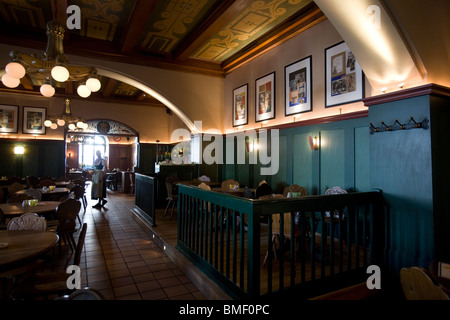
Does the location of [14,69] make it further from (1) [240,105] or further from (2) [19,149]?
(2) [19,149]

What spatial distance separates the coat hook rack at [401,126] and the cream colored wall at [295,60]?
128cm

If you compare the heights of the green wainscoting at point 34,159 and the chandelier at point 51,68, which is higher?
the chandelier at point 51,68

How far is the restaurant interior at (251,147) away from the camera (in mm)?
2809

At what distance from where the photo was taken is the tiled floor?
9.91 feet

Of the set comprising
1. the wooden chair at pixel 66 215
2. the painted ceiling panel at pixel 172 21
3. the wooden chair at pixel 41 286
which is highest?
the painted ceiling panel at pixel 172 21

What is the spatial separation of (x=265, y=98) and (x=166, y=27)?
2.94 meters

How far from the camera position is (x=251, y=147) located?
24.6 feet

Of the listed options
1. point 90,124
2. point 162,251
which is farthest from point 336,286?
point 90,124

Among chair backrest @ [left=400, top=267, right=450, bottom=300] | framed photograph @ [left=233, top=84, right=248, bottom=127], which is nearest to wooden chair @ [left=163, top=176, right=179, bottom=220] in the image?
framed photograph @ [left=233, top=84, right=248, bottom=127]

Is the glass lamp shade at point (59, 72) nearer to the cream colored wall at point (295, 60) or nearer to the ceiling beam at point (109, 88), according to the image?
the cream colored wall at point (295, 60)

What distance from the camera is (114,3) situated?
5.17 meters

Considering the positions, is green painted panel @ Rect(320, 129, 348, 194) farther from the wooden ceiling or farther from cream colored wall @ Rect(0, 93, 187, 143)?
cream colored wall @ Rect(0, 93, 187, 143)

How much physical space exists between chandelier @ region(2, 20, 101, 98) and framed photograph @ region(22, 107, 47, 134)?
8.13 meters

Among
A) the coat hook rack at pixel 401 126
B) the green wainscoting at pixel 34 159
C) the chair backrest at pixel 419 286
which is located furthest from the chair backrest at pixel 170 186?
the green wainscoting at pixel 34 159
